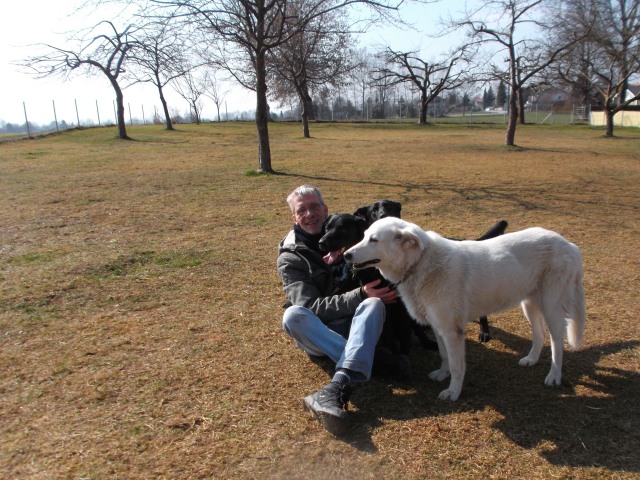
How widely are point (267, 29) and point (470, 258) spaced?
1243cm

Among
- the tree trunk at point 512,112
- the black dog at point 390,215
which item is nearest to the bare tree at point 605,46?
the tree trunk at point 512,112

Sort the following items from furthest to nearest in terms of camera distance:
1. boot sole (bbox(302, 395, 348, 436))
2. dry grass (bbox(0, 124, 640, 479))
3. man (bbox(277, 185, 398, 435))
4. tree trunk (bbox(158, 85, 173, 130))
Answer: tree trunk (bbox(158, 85, 173, 130)) → man (bbox(277, 185, 398, 435)) → boot sole (bbox(302, 395, 348, 436)) → dry grass (bbox(0, 124, 640, 479))

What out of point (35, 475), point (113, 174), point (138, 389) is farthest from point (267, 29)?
point (35, 475)

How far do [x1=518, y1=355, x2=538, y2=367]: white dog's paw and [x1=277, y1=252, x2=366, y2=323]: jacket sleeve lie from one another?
1.45 meters

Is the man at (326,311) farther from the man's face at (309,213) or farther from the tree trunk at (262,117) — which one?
the tree trunk at (262,117)

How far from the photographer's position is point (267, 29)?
1385cm

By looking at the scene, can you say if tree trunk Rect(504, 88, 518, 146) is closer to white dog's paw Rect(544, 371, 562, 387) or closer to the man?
the man

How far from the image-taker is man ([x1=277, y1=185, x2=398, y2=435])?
125 inches

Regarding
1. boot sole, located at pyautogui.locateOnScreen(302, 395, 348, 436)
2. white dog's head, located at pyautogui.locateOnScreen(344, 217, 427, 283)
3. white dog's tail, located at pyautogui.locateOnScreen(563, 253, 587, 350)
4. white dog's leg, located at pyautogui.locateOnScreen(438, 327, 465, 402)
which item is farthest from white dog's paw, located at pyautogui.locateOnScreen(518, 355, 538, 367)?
boot sole, located at pyautogui.locateOnScreen(302, 395, 348, 436)

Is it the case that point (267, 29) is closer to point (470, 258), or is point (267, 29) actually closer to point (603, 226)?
point (603, 226)

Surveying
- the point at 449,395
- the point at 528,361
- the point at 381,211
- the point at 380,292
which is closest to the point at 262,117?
the point at 381,211

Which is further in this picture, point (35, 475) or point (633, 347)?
point (633, 347)

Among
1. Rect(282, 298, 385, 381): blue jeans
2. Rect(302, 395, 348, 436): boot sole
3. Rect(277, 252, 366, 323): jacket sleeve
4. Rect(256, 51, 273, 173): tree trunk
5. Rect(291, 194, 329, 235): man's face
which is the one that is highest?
Rect(256, 51, 273, 173): tree trunk

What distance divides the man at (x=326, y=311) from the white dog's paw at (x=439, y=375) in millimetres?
650
